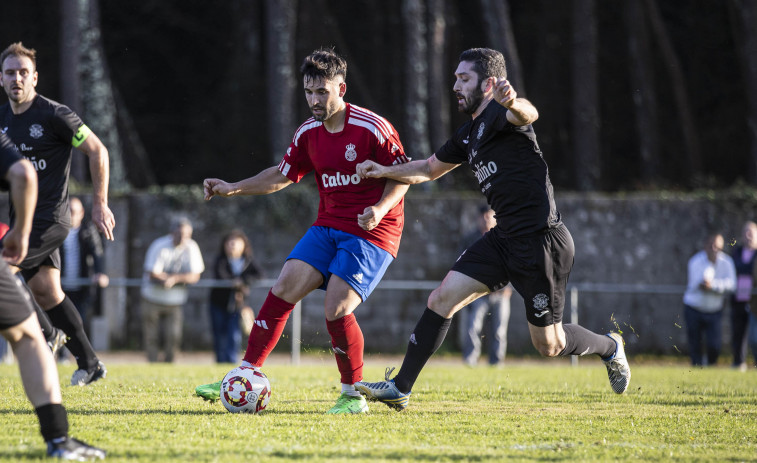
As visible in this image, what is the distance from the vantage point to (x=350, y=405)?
254 inches

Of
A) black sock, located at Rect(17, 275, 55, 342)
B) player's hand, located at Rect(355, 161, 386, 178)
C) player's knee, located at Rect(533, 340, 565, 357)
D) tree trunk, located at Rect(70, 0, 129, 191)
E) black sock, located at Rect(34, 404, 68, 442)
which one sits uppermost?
tree trunk, located at Rect(70, 0, 129, 191)

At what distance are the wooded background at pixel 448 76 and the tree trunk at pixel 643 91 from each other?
0.12 feet

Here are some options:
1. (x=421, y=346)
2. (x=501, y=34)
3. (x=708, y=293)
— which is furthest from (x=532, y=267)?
(x=501, y=34)

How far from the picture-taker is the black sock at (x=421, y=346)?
6.48 m

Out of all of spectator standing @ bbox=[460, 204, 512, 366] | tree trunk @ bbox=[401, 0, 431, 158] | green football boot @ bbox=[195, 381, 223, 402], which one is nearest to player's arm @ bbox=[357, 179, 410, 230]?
green football boot @ bbox=[195, 381, 223, 402]

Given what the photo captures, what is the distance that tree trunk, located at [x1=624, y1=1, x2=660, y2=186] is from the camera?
23.4 meters

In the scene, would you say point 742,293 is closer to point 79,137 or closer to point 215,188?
point 215,188

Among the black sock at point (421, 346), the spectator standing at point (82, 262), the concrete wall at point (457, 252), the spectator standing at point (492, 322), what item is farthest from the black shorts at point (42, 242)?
the concrete wall at point (457, 252)

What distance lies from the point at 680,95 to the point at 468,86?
18.8 meters

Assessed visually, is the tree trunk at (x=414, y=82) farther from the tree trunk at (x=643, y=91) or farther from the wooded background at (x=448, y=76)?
the tree trunk at (x=643, y=91)

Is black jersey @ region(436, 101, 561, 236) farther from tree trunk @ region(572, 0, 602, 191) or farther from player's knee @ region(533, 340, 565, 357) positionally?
tree trunk @ region(572, 0, 602, 191)

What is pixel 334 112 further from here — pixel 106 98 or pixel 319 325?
pixel 106 98

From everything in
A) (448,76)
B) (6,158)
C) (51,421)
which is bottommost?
(51,421)

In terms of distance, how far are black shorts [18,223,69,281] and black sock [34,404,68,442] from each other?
236cm
